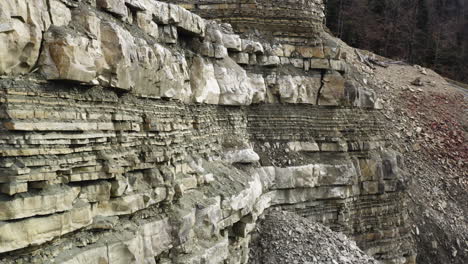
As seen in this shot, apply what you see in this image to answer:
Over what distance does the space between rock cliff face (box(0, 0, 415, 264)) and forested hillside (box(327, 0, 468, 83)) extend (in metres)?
21.4

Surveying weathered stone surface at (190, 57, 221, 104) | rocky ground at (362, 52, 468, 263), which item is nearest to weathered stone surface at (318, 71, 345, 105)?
weathered stone surface at (190, 57, 221, 104)

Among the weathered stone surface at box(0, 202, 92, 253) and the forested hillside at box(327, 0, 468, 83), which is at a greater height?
the forested hillside at box(327, 0, 468, 83)

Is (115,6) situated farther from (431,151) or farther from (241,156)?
(431,151)

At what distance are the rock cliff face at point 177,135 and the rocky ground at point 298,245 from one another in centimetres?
58

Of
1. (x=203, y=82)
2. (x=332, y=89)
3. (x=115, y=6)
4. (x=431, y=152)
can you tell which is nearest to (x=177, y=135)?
(x=203, y=82)

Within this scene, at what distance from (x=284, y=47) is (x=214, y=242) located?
7383 mm

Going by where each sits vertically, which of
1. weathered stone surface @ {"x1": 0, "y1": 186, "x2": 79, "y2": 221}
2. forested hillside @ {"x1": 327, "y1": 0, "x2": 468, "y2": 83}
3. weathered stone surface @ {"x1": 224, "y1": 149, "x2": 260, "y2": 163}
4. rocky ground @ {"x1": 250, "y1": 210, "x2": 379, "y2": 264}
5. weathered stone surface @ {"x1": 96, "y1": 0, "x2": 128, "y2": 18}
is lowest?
rocky ground @ {"x1": 250, "y1": 210, "x2": 379, "y2": 264}

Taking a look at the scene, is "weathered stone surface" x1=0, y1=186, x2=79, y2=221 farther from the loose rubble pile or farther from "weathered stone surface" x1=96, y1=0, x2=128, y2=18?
the loose rubble pile

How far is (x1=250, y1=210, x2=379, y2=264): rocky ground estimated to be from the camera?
972cm

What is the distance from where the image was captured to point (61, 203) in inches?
179

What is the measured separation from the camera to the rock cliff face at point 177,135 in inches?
174

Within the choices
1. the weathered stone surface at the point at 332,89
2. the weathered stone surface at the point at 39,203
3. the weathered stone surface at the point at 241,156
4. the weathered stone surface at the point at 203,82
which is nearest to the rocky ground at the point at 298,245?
the weathered stone surface at the point at 241,156

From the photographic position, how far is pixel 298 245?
10.0 m

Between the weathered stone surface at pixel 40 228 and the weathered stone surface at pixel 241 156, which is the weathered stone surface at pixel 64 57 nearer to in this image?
the weathered stone surface at pixel 40 228
